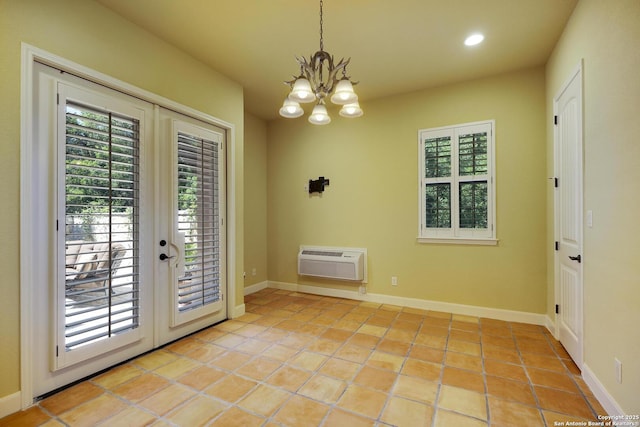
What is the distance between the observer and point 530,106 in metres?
3.52

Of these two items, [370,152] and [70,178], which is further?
[370,152]

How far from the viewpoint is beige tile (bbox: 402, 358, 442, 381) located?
7.86 feet

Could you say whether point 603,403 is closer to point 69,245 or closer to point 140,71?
point 69,245

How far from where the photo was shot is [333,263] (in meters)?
4.57

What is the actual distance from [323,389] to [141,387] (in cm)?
138

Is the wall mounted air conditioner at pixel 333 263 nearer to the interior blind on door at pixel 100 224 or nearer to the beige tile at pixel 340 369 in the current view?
the beige tile at pixel 340 369

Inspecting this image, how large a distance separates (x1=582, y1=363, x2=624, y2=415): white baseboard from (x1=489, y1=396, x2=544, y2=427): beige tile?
41 cm

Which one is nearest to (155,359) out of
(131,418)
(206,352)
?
(206,352)

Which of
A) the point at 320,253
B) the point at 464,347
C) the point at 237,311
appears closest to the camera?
the point at 464,347

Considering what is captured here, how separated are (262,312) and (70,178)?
260cm

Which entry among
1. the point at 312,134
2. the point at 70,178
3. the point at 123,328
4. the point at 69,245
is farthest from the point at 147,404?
the point at 312,134

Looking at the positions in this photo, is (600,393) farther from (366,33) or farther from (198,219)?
(198,219)

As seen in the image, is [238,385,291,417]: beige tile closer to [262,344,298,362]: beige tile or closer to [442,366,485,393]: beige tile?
[262,344,298,362]: beige tile

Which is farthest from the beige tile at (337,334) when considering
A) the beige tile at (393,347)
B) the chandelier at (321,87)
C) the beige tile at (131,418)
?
the chandelier at (321,87)
